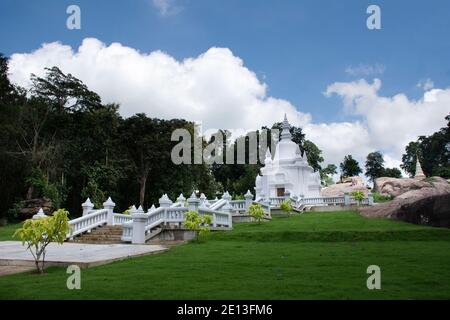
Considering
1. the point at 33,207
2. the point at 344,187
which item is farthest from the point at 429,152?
the point at 33,207

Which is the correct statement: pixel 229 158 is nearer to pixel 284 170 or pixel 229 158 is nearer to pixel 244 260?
pixel 284 170

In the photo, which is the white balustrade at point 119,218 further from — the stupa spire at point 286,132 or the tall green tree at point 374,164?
the tall green tree at point 374,164

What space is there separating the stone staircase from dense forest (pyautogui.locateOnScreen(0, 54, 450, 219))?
50.5 ft

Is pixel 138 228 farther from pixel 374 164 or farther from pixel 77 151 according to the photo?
pixel 374 164

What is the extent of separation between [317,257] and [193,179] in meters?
38.4

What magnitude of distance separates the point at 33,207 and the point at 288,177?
78.2 ft

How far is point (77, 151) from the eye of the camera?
40.1 metres

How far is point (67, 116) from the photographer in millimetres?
39125

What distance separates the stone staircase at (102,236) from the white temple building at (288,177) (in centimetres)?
2297

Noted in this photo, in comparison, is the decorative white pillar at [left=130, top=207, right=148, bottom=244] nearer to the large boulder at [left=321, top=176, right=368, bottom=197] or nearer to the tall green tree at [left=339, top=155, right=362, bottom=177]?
the large boulder at [left=321, top=176, right=368, bottom=197]

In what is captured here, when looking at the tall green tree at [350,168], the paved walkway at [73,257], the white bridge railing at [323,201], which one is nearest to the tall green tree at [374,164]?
the tall green tree at [350,168]

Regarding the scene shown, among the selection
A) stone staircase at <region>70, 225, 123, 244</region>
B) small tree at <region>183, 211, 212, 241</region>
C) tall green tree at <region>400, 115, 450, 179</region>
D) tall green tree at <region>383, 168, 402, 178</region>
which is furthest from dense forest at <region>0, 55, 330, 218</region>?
tall green tree at <region>400, 115, 450, 179</region>

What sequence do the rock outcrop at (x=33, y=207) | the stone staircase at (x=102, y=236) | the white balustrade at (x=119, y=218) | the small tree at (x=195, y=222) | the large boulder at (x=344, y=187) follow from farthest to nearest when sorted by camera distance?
the large boulder at (x=344, y=187) < the rock outcrop at (x=33, y=207) < the white balustrade at (x=119, y=218) < the stone staircase at (x=102, y=236) < the small tree at (x=195, y=222)

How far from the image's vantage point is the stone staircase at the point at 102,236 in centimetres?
1886
